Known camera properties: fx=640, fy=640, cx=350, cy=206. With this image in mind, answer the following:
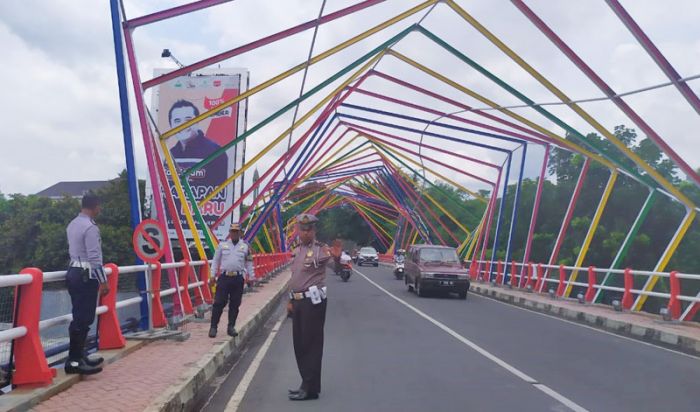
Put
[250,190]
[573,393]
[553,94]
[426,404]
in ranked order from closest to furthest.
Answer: [426,404] → [573,393] → [553,94] → [250,190]

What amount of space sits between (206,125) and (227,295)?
1884 centimetres

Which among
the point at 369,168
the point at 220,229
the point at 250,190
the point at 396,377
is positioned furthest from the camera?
the point at 369,168

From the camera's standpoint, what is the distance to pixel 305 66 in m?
17.6

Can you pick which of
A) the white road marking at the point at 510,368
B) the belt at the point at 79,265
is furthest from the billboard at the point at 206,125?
the belt at the point at 79,265

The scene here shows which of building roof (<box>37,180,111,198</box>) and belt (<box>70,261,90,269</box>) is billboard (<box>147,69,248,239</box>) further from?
building roof (<box>37,180,111,198</box>)

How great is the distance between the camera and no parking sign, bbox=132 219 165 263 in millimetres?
9117

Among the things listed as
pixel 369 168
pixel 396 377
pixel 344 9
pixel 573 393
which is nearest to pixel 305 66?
pixel 344 9

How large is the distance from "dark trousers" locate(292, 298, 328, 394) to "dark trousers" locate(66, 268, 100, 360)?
6.84ft

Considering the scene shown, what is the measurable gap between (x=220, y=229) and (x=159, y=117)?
5.90 metres

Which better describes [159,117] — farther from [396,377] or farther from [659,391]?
[659,391]

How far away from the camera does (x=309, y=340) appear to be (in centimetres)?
676

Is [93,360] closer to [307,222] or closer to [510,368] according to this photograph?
[307,222]

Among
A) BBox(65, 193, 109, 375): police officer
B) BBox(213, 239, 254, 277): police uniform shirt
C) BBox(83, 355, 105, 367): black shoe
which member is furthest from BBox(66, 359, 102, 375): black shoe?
BBox(213, 239, 254, 277): police uniform shirt

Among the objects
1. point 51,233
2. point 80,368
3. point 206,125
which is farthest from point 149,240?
point 51,233
